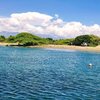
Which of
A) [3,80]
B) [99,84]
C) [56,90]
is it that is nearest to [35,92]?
[56,90]

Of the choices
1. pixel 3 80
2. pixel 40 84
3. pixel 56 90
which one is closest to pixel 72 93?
pixel 56 90

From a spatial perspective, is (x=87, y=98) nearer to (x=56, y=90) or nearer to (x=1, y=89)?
(x=56, y=90)

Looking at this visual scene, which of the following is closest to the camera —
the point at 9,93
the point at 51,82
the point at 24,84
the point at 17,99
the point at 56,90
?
the point at 17,99

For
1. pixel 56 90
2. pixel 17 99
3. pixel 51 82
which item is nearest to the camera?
pixel 17 99

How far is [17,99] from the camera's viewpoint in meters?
40.6

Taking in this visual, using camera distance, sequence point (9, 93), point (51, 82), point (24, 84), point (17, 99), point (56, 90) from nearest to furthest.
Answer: point (17, 99) → point (9, 93) → point (56, 90) → point (24, 84) → point (51, 82)

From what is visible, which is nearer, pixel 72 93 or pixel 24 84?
pixel 72 93

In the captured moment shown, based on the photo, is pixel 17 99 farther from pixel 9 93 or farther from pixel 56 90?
pixel 56 90

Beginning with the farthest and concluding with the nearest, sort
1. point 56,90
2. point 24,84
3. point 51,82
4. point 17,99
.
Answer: point 51,82 → point 24,84 → point 56,90 → point 17,99

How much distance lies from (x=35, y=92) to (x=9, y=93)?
165 inches

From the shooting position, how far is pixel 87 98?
43.1 meters

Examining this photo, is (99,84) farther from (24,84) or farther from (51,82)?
(24,84)

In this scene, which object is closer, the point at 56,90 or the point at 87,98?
the point at 87,98

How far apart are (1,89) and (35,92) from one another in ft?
18.2
